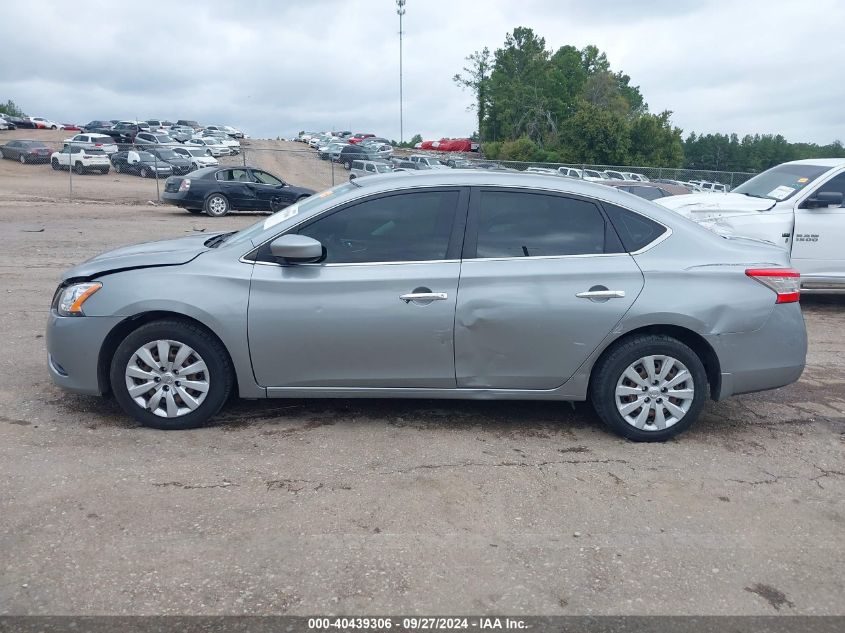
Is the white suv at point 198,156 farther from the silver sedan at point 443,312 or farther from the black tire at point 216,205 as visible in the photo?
the silver sedan at point 443,312

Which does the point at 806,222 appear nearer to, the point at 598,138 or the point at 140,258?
the point at 140,258

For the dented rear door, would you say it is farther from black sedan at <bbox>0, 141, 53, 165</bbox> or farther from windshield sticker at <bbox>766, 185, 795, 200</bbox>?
black sedan at <bbox>0, 141, 53, 165</bbox>

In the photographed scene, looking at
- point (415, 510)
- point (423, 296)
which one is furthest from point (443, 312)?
point (415, 510)

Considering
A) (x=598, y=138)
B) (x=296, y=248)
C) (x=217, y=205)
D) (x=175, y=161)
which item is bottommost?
(x=217, y=205)

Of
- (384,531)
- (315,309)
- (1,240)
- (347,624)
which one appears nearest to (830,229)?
(315,309)

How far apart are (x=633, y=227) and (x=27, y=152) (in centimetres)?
4423

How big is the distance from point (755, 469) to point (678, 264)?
1.35 m

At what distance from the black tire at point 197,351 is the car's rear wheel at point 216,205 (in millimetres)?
17370

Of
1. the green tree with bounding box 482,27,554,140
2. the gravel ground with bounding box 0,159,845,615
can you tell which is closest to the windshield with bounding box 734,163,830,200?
the gravel ground with bounding box 0,159,845,615

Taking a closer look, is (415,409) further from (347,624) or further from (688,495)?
(347,624)

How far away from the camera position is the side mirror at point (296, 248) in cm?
481

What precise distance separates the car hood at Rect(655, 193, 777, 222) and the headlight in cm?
640

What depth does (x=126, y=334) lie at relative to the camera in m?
4.95

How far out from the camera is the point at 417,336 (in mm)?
4879
